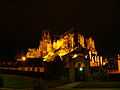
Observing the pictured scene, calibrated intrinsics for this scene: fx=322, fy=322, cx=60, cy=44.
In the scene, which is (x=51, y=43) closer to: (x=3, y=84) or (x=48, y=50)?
(x=48, y=50)

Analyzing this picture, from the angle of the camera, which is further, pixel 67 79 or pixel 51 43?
pixel 51 43

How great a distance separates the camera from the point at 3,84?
1410 inches

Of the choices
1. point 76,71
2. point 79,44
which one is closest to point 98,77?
point 76,71

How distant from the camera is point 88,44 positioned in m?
110

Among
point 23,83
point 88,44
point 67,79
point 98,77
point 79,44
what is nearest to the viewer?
point 23,83

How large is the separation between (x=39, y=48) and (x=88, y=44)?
18414 mm

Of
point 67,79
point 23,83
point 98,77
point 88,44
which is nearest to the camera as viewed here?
point 23,83

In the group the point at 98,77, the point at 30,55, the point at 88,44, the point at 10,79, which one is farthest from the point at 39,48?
the point at 10,79

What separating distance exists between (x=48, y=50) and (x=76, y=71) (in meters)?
67.8

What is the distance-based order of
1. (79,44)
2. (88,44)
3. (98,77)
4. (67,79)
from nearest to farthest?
(67,79) < (98,77) < (79,44) < (88,44)

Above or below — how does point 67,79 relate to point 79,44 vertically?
below

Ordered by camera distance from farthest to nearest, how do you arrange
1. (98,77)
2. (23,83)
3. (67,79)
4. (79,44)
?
(79,44)
(98,77)
(67,79)
(23,83)

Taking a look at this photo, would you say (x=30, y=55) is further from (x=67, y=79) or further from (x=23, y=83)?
(x=23, y=83)

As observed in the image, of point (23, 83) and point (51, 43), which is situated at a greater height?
point (51, 43)
